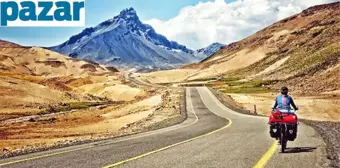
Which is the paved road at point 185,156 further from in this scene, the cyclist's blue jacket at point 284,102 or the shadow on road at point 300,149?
the cyclist's blue jacket at point 284,102

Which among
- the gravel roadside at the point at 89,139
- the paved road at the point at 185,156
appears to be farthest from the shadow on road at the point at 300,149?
the gravel roadside at the point at 89,139

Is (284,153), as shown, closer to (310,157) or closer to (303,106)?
(310,157)

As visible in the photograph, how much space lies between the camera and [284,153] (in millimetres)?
17297

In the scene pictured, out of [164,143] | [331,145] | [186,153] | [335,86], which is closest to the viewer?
[186,153]

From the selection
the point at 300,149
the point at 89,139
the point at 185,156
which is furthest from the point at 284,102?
the point at 89,139

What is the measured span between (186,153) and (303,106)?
70706 millimetres

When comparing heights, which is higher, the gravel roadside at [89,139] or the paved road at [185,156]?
the paved road at [185,156]

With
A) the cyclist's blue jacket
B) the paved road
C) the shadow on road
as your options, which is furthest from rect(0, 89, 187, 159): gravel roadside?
the shadow on road

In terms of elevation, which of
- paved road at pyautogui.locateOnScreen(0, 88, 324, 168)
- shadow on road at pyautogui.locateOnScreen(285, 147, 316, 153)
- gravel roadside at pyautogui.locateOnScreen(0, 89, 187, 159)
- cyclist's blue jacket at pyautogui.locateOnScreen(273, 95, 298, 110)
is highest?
cyclist's blue jacket at pyautogui.locateOnScreen(273, 95, 298, 110)

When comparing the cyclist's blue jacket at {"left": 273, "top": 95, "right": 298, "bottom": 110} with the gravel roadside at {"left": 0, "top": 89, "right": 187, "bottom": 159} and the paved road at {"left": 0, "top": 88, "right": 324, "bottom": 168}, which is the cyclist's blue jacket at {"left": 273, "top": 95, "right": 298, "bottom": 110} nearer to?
the paved road at {"left": 0, "top": 88, "right": 324, "bottom": 168}

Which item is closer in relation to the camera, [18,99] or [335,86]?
[18,99]

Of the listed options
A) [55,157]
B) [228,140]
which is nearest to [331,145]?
[228,140]

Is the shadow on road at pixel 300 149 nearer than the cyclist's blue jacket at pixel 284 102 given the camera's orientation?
Yes

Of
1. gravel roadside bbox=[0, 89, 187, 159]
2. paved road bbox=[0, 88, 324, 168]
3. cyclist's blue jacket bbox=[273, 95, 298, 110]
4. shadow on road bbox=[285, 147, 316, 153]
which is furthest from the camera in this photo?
gravel roadside bbox=[0, 89, 187, 159]
